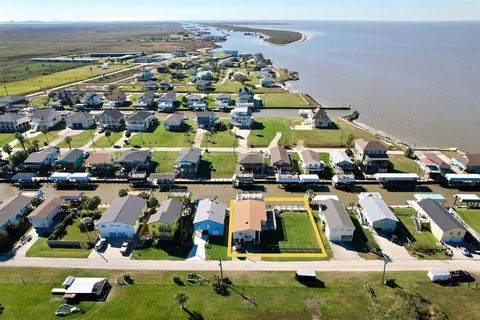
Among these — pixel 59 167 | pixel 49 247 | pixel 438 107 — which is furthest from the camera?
pixel 438 107

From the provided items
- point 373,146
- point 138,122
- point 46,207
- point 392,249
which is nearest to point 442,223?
point 392,249

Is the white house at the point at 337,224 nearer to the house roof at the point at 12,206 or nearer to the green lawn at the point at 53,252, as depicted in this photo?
the green lawn at the point at 53,252

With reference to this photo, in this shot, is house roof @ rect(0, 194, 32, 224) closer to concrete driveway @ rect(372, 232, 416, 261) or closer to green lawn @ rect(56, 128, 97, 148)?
green lawn @ rect(56, 128, 97, 148)

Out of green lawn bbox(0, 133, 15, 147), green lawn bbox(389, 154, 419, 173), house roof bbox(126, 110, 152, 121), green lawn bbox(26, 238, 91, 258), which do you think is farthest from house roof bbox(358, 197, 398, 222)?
green lawn bbox(0, 133, 15, 147)

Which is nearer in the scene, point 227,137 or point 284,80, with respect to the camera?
point 227,137

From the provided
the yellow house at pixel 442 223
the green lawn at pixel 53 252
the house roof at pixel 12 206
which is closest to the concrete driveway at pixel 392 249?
the yellow house at pixel 442 223

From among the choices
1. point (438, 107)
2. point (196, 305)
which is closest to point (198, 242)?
point (196, 305)

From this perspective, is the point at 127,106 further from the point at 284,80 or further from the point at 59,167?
the point at 284,80

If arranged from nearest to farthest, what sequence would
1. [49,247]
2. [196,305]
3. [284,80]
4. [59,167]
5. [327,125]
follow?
1. [196,305]
2. [49,247]
3. [59,167]
4. [327,125]
5. [284,80]
